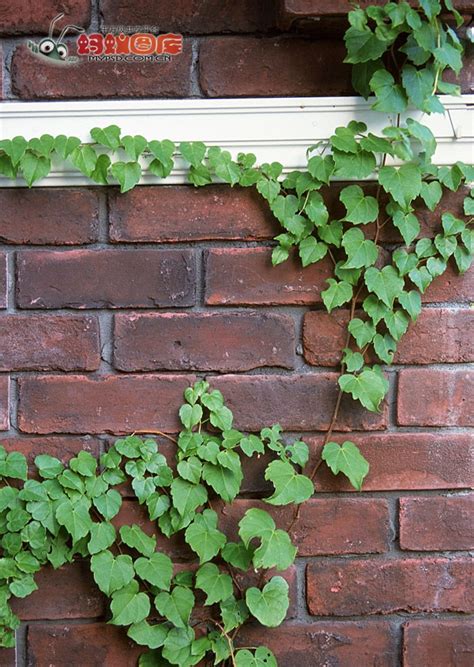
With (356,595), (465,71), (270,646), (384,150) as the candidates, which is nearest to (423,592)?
(356,595)

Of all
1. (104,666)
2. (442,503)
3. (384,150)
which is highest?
(384,150)

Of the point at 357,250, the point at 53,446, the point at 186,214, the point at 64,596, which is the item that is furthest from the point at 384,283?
the point at 64,596

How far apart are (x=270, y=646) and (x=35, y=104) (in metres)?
0.77

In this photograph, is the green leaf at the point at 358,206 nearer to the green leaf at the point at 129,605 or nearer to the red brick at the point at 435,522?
the red brick at the point at 435,522

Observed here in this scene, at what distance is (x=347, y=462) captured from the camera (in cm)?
92

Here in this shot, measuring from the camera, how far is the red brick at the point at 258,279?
94 centimetres

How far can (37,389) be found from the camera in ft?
3.08

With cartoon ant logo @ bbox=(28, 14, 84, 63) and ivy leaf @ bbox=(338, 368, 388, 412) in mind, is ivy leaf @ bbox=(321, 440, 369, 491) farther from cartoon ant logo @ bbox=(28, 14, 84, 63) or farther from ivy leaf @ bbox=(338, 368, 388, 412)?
cartoon ant logo @ bbox=(28, 14, 84, 63)

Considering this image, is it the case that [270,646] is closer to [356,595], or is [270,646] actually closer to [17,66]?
[356,595]

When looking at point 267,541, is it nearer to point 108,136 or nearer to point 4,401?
point 4,401

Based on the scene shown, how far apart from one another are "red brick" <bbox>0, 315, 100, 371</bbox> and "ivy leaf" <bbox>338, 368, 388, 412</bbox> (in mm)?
329

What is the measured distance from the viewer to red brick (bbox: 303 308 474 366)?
94 centimetres

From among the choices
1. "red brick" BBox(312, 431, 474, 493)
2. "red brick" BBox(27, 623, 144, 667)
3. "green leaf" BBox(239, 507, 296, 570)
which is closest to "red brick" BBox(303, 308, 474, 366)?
"red brick" BBox(312, 431, 474, 493)

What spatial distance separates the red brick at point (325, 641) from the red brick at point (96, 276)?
48 centimetres
